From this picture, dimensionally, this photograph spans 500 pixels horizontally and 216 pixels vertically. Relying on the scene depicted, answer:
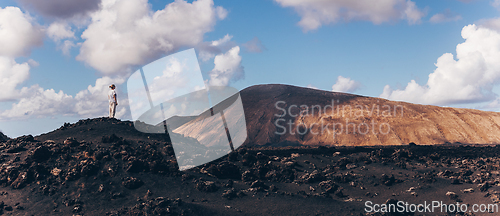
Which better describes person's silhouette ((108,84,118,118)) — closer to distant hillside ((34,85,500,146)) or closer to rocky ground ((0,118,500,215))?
rocky ground ((0,118,500,215))

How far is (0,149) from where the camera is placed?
1474 cm

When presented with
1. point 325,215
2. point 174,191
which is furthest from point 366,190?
point 174,191

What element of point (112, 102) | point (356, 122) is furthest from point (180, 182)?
point (356, 122)

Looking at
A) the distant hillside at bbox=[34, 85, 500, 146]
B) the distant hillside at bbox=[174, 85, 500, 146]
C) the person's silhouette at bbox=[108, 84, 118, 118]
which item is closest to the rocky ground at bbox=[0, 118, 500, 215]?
the person's silhouette at bbox=[108, 84, 118, 118]

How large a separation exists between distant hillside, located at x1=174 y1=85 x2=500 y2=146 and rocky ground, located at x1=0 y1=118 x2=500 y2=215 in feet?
117

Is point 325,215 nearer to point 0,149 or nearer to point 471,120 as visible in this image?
point 0,149

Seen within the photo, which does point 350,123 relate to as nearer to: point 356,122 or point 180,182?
point 356,122

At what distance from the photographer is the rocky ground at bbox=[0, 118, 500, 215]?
1134cm

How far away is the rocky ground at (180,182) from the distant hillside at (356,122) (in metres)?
35.8

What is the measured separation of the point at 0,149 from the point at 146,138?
22.7 feet

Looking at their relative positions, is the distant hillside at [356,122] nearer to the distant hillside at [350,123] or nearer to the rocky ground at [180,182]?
the distant hillside at [350,123]

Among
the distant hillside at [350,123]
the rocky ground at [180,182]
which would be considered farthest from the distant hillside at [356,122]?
the rocky ground at [180,182]

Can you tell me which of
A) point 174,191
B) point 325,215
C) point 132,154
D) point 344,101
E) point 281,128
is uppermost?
point 344,101

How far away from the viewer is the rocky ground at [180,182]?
11336mm
